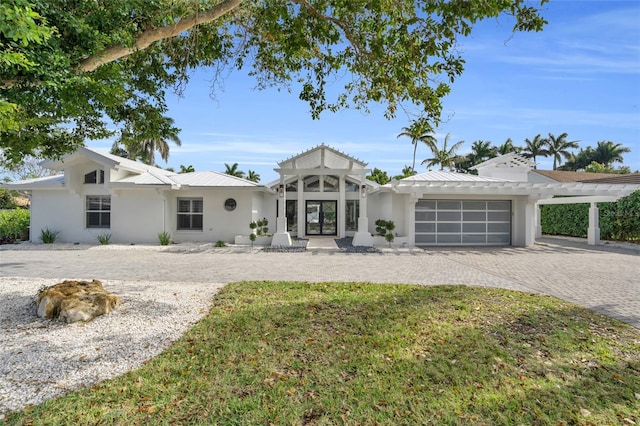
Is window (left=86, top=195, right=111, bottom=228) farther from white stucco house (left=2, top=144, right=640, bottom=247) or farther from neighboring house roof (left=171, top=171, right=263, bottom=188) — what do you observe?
neighboring house roof (left=171, top=171, right=263, bottom=188)

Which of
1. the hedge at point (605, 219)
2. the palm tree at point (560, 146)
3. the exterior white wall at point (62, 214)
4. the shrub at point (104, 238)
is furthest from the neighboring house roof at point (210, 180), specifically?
the palm tree at point (560, 146)

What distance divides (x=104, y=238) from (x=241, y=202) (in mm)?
6827

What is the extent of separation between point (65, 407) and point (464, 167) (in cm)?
4542

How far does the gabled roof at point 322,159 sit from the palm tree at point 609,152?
4235 cm

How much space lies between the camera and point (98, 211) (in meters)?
17.6

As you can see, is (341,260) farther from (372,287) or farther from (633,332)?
(633,332)

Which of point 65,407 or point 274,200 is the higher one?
point 274,200

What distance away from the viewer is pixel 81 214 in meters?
17.4

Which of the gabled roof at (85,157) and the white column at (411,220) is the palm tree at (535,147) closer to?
the white column at (411,220)

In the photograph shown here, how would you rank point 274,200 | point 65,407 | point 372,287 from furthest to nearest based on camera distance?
point 274,200, point 372,287, point 65,407

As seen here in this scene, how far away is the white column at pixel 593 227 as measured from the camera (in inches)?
732

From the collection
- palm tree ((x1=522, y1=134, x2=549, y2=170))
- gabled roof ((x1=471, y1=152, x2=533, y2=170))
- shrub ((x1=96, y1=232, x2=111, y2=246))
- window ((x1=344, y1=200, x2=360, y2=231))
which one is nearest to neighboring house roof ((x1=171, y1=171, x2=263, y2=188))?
shrub ((x1=96, y1=232, x2=111, y2=246))

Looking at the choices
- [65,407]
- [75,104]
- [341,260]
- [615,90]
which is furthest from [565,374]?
[615,90]

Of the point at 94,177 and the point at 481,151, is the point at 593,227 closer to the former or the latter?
the point at 481,151
